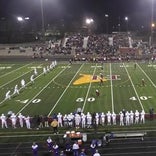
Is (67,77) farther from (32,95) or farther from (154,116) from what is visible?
(154,116)

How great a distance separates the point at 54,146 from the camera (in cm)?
1606

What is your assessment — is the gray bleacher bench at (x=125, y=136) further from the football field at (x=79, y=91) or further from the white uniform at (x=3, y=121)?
the white uniform at (x=3, y=121)

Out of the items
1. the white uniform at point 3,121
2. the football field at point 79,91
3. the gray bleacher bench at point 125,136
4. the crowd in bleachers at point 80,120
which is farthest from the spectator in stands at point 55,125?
the football field at point 79,91

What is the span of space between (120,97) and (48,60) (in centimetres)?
3103

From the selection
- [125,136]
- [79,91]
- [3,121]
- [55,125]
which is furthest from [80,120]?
[79,91]

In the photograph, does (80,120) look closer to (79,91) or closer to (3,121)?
(3,121)

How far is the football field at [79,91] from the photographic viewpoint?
24.7 metres

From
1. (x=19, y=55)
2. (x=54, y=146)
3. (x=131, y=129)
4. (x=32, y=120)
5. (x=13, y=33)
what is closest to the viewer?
(x=54, y=146)

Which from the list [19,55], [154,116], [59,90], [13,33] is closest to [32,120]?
[154,116]

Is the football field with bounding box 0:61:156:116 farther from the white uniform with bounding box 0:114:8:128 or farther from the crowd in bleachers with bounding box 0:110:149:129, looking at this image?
the white uniform with bounding box 0:114:8:128

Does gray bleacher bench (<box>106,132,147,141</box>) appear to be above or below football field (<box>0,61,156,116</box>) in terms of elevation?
below

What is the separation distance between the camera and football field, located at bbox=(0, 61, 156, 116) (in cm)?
2473

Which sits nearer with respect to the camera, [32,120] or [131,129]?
[131,129]

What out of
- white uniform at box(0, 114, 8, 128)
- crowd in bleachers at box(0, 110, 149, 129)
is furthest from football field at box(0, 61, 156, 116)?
white uniform at box(0, 114, 8, 128)
